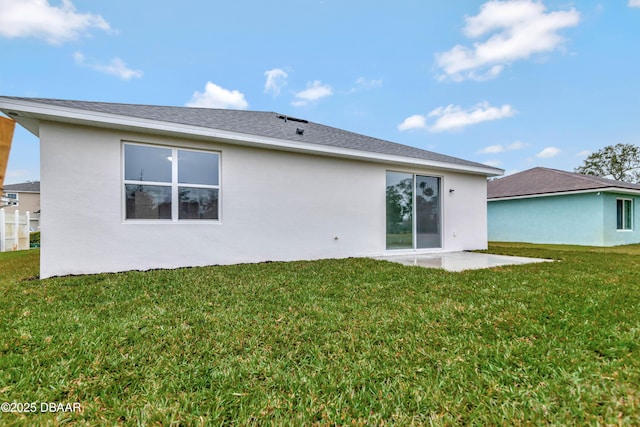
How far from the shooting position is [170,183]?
6129 millimetres

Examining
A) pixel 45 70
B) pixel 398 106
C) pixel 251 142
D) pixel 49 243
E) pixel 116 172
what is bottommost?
pixel 49 243

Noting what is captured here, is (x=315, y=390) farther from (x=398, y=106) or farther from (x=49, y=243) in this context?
(x=398, y=106)

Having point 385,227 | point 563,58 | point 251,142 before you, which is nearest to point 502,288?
point 385,227

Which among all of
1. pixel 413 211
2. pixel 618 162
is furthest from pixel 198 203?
pixel 618 162

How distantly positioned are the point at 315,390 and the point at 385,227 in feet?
23.1

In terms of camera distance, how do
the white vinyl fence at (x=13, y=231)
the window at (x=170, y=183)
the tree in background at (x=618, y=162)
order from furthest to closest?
the tree in background at (x=618, y=162) → the white vinyl fence at (x=13, y=231) → the window at (x=170, y=183)

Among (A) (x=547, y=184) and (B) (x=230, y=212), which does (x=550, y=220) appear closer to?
(A) (x=547, y=184)

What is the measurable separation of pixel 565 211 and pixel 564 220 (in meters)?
0.46

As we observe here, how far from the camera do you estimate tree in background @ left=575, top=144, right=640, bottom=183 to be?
28375mm

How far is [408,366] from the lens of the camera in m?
2.17

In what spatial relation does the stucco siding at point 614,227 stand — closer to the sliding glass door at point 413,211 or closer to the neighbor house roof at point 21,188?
the sliding glass door at point 413,211

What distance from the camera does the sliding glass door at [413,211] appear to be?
877 cm

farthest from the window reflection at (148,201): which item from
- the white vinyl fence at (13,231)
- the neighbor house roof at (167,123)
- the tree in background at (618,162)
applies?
the tree in background at (618,162)

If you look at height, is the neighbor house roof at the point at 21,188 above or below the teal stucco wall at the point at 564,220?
above
